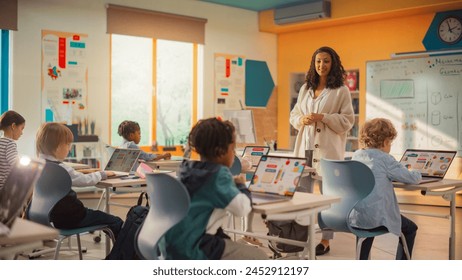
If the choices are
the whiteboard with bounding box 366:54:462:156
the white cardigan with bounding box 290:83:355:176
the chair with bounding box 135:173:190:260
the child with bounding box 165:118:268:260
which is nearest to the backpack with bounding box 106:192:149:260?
the chair with bounding box 135:173:190:260

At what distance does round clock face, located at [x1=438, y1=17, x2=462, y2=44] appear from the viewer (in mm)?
7676

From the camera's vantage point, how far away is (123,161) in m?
4.36

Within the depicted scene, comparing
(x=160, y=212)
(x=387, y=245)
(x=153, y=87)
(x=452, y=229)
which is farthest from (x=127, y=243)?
(x=153, y=87)

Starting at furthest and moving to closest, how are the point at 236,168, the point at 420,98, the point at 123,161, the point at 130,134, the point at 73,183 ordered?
the point at 420,98 < the point at 130,134 < the point at 236,168 < the point at 123,161 < the point at 73,183

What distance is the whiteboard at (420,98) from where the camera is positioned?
25.1 ft

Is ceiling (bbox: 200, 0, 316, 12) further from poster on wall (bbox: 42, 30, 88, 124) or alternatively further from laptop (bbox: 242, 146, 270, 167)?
laptop (bbox: 242, 146, 270, 167)

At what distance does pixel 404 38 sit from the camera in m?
8.21

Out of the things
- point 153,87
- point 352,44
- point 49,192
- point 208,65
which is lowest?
point 49,192

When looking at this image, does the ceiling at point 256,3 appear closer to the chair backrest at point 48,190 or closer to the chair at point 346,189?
the chair at point 346,189

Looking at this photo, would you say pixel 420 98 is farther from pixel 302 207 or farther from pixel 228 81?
pixel 302 207

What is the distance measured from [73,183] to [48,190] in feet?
0.55

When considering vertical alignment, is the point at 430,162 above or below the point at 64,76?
below

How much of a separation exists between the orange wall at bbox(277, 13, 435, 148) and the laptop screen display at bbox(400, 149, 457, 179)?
171 inches
